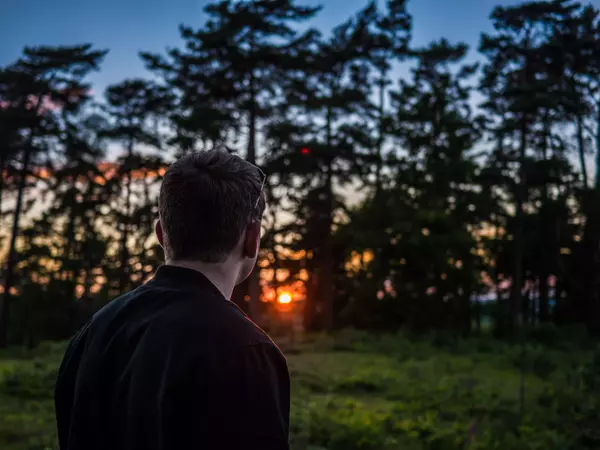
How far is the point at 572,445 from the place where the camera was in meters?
8.41

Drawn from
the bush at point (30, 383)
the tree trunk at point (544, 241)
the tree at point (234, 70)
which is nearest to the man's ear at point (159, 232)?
the bush at point (30, 383)

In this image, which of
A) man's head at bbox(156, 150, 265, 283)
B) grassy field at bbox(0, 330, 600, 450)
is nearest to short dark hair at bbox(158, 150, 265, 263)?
man's head at bbox(156, 150, 265, 283)

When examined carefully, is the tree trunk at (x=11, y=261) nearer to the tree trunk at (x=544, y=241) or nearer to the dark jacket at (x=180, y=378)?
the tree trunk at (x=544, y=241)

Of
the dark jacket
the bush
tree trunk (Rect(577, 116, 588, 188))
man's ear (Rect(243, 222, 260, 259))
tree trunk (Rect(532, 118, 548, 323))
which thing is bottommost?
the bush

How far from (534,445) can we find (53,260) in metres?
28.6

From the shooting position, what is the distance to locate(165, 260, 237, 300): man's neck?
5.39 ft

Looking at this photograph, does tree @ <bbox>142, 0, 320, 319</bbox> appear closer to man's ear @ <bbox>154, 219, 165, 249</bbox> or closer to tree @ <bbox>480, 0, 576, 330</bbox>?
tree @ <bbox>480, 0, 576, 330</bbox>

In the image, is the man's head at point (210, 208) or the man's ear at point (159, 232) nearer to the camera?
the man's head at point (210, 208)

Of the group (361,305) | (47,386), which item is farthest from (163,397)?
(361,305)

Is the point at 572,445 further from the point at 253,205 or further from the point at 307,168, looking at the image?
the point at 307,168

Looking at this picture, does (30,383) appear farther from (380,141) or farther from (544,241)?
(544,241)

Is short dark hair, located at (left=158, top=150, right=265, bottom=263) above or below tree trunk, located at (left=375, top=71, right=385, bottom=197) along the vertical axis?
below

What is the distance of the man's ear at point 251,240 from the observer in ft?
5.55

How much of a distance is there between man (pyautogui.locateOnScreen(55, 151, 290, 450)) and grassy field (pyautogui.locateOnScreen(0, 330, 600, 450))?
20.0 ft
